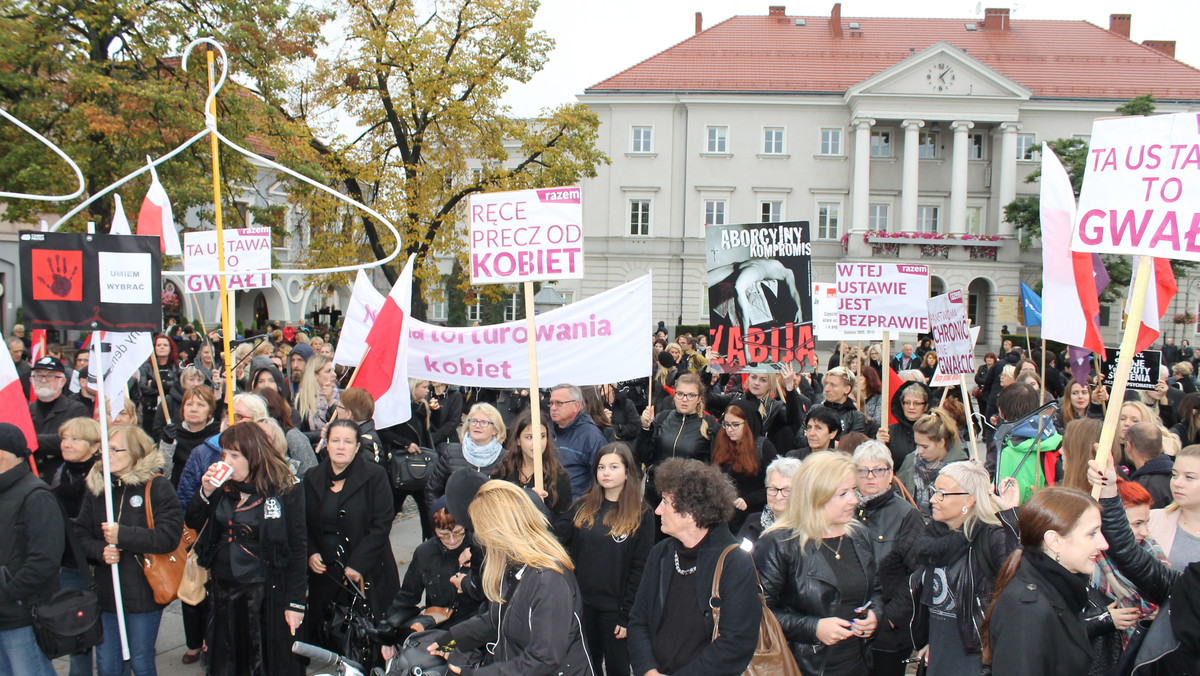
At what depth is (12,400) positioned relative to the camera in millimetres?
5004

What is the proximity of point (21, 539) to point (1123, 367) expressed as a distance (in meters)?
5.05

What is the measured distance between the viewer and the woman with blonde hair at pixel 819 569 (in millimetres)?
3754

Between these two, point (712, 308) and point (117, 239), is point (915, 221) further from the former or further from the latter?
point (117, 239)

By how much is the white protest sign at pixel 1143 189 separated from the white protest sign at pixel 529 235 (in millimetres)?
2719

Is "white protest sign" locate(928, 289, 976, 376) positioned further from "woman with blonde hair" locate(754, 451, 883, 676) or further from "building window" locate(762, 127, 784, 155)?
"building window" locate(762, 127, 784, 155)

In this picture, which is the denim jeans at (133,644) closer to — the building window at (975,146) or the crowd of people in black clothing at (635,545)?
the crowd of people in black clothing at (635,545)

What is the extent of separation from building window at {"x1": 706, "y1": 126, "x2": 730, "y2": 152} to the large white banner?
34.9 m

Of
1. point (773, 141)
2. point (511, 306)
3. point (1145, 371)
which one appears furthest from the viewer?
point (511, 306)

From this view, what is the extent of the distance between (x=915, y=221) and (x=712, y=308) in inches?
1373

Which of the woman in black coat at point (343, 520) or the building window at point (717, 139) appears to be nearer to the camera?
the woman in black coat at point (343, 520)

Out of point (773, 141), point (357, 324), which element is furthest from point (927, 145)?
point (357, 324)

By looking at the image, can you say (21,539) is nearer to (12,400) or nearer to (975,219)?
(12,400)

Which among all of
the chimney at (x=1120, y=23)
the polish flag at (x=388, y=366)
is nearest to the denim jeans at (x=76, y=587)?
the polish flag at (x=388, y=366)

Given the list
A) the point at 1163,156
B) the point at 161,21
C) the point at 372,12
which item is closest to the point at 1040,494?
the point at 1163,156
